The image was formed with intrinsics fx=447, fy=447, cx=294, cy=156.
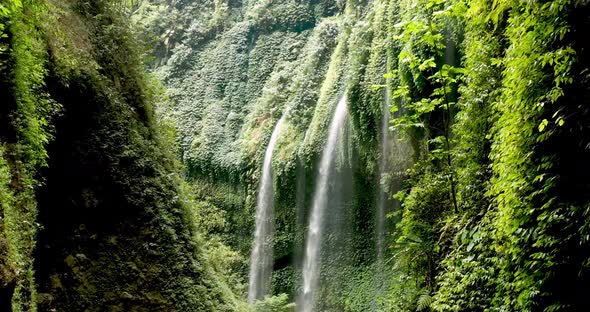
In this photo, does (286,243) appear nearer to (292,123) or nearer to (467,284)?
(292,123)

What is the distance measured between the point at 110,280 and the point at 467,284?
194 inches

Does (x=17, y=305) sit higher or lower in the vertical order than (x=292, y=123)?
lower

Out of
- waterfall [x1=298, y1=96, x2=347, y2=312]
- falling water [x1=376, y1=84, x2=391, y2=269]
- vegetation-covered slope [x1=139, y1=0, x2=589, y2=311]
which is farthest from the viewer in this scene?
waterfall [x1=298, y1=96, x2=347, y2=312]

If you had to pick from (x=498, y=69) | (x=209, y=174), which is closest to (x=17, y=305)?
(x=498, y=69)

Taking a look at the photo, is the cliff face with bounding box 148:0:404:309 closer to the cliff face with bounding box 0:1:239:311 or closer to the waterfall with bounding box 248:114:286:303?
the waterfall with bounding box 248:114:286:303

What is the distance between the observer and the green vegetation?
11.7 feet

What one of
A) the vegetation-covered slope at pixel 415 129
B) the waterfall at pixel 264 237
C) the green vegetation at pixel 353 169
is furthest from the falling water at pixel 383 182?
the waterfall at pixel 264 237

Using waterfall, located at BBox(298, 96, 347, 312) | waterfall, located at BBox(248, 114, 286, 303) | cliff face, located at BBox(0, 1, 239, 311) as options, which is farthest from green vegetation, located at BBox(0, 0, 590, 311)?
waterfall, located at BBox(248, 114, 286, 303)

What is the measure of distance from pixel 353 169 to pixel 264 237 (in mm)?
4898

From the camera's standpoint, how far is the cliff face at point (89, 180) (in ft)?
16.8

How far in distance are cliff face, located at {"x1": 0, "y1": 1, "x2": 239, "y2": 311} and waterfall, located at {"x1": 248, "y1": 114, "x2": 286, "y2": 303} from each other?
7.56 meters

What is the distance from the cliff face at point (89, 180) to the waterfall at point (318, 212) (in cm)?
615

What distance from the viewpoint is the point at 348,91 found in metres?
12.7

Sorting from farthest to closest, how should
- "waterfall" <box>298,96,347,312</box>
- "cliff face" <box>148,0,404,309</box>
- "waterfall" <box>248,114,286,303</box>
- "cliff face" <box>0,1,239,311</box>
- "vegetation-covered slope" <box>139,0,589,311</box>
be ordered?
"waterfall" <box>248,114,286,303</box>, "waterfall" <box>298,96,347,312</box>, "cliff face" <box>148,0,404,309</box>, "cliff face" <box>0,1,239,311</box>, "vegetation-covered slope" <box>139,0,589,311</box>
